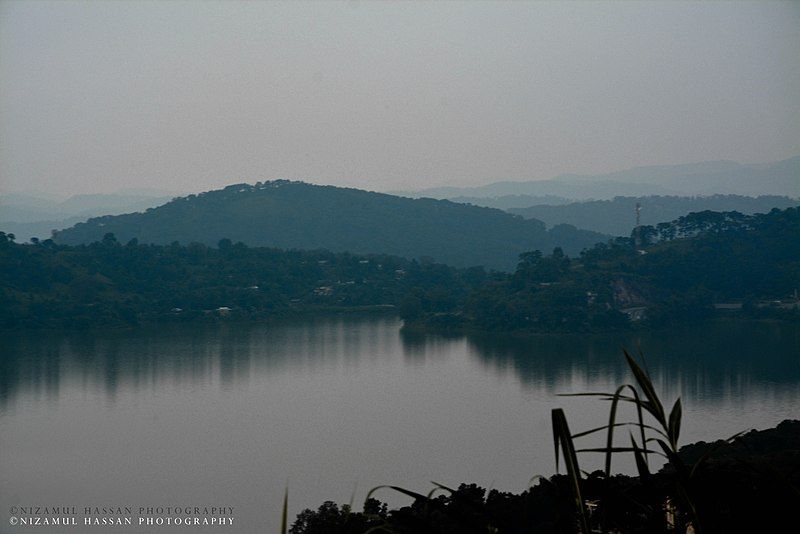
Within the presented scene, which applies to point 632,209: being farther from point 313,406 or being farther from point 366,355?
point 313,406

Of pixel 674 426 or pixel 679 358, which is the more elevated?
pixel 674 426

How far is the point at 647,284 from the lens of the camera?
2892cm

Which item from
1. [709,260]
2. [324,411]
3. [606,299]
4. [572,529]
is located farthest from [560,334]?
[572,529]

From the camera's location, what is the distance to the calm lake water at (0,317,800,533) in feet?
39.2

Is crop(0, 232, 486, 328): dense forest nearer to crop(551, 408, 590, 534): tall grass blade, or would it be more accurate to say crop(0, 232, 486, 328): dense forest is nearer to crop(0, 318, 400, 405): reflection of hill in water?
crop(0, 318, 400, 405): reflection of hill in water

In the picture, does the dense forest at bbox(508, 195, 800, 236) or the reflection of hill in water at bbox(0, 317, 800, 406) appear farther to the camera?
the dense forest at bbox(508, 195, 800, 236)

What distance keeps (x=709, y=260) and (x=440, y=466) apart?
796 inches

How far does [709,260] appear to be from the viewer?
99.7 ft

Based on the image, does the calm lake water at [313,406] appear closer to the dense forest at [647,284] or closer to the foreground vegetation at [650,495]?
the dense forest at [647,284]

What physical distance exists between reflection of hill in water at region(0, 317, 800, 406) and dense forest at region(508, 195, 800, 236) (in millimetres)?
41800

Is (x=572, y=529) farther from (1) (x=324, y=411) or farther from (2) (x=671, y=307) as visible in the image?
(2) (x=671, y=307)

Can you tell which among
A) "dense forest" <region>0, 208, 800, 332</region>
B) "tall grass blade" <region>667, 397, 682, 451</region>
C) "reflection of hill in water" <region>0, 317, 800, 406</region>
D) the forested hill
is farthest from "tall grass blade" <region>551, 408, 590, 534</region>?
the forested hill

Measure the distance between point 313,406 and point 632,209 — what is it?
188ft

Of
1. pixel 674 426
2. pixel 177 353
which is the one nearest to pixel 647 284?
pixel 177 353
